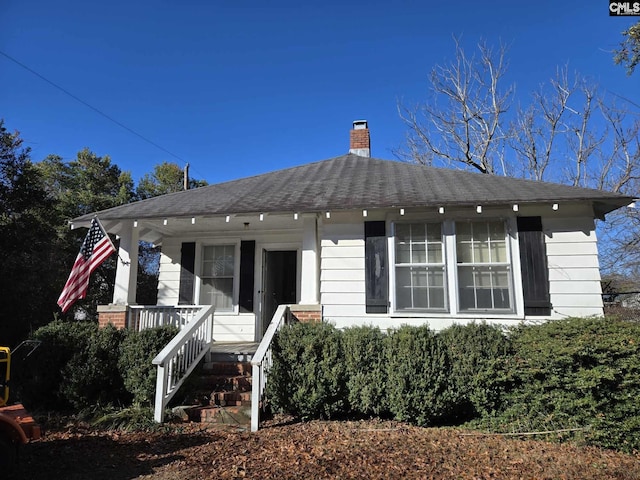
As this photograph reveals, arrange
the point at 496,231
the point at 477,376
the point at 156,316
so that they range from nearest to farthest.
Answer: the point at 477,376, the point at 496,231, the point at 156,316

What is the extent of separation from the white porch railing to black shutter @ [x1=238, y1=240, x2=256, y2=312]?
56.0 inches

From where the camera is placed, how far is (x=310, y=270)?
7.40 m

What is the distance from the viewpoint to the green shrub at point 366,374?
18.9 ft

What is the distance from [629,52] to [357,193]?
335 inches

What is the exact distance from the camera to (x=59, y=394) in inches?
255

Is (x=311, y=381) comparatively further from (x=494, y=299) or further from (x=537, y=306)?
(x=537, y=306)

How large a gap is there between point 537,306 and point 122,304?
24.9ft

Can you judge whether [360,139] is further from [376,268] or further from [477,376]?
[477,376]

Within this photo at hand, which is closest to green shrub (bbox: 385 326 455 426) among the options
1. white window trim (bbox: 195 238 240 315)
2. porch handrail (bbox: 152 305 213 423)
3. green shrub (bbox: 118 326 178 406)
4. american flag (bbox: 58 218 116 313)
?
porch handrail (bbox: 152 305 213 423)

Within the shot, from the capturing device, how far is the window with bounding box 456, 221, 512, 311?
6961 mm

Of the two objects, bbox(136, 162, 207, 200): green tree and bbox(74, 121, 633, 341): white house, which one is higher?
bbox(136, 162, 207, 200): green tree

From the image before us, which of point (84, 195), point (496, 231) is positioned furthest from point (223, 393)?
point (84, 195)

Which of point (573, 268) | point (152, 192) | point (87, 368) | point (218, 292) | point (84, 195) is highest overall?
point (152, 192)

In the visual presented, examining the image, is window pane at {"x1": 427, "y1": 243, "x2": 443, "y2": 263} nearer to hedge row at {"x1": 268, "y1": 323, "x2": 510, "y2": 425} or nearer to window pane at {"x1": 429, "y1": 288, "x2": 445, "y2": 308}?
window pane at {"x1": 429, "y1": 288, "x2": 445, "y2": 308}
